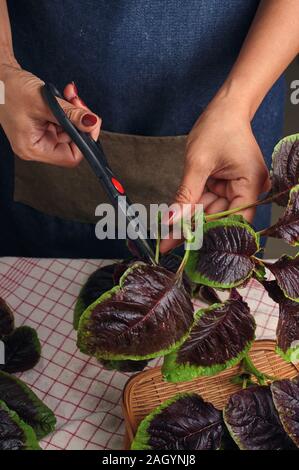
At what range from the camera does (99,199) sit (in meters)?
1.01

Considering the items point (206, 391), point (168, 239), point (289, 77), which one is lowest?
point (289, 77)

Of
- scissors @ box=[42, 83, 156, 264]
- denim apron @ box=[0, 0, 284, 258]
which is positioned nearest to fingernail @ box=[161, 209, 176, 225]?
scissors @ box=[42, 83, 156, 264]

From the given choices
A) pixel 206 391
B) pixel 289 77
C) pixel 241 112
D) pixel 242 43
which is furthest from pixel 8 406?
pixel 289 77

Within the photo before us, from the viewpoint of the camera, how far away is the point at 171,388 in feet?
2.06

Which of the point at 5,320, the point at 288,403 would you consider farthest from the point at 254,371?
the point at 5,320

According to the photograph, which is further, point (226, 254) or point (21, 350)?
point (21, 350)

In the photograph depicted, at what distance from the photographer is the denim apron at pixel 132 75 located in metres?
0.84

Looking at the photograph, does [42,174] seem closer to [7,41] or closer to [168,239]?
[7,41]

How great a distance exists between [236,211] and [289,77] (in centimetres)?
139

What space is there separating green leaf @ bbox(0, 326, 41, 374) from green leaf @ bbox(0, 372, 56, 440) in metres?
0.08

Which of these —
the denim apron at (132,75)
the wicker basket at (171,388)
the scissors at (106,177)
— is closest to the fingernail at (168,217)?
the scissors at (106,177)

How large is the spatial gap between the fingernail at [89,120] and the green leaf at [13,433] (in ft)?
0.89

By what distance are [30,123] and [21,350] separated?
0.85ft

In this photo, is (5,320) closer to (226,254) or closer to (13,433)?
(13,433)
